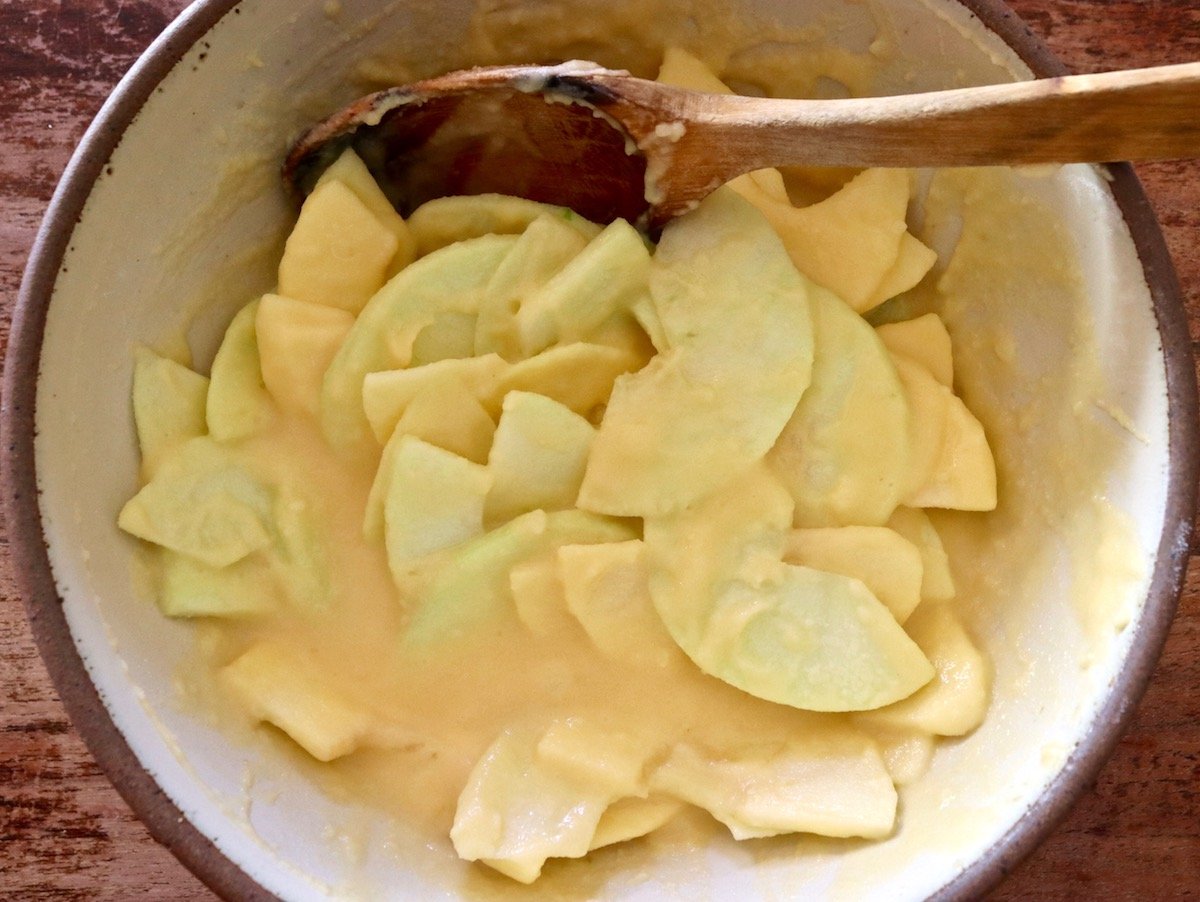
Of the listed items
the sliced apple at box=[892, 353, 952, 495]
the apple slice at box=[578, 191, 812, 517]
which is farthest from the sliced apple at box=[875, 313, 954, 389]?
the apple slice at box=[578, 191, 812, 517]

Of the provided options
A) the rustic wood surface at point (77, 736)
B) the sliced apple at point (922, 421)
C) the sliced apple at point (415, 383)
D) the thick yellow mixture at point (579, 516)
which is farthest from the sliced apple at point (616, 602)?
the rustic wood surface at point (77, 736)

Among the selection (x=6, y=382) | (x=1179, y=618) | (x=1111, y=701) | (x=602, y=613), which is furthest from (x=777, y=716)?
(x=6, y=382)

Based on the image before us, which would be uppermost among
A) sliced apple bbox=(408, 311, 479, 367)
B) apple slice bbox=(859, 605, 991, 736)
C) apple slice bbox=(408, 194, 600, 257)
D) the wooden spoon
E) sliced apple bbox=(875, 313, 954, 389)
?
the wooden spoon

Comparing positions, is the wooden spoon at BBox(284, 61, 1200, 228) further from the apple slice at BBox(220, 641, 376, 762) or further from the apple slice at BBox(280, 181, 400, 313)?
the apple slice at BBox(220, 641, 376, 762)

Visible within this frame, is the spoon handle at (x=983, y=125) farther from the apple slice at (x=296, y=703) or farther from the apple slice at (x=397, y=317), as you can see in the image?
the apple slice at (x=296, y=703)

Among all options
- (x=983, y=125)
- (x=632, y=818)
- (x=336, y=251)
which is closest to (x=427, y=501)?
(x=336, y=251)

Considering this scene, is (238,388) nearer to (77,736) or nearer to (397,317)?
(397,317)
